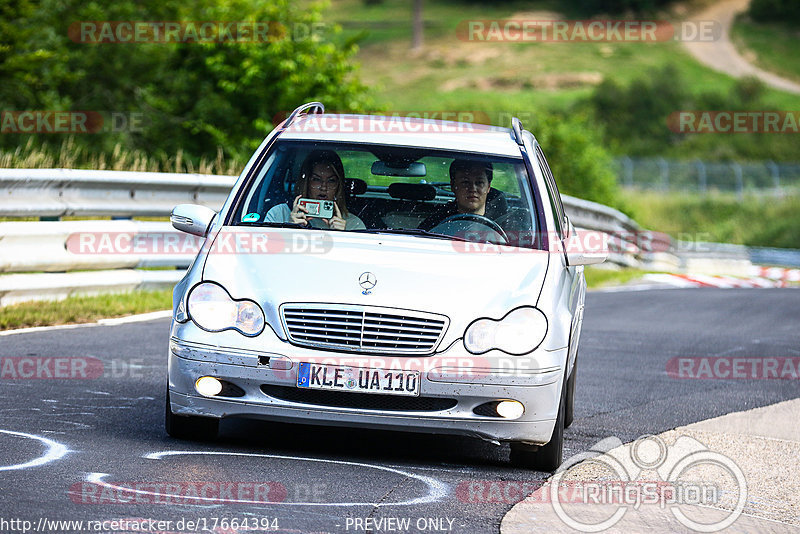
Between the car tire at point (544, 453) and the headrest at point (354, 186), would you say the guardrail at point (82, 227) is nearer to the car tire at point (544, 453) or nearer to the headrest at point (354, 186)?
the headrest at point (354, 186)

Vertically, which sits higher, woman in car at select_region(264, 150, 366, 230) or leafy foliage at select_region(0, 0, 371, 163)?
leafy foliage at select_region(0, 0, 371, 163)

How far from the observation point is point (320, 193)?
7336 millimetres

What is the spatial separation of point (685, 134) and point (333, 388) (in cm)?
8460

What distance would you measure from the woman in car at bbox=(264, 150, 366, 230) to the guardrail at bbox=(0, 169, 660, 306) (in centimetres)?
418

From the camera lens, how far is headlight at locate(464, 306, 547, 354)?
245 inches

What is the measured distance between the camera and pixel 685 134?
290ft

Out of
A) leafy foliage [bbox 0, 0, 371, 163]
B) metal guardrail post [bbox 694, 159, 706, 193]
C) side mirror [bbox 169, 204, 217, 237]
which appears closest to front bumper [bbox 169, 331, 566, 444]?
side mirror [bbox 169, 204, 217, 237]

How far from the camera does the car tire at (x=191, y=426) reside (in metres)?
6.54

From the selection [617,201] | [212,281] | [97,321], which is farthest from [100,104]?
[212,281]

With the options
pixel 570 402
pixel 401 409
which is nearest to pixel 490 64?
pixel 570 402

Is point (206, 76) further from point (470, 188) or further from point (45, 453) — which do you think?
point (45, 453)

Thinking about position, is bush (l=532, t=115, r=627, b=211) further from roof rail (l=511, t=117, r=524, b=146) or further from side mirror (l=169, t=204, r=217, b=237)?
side mirror (l=169, t=204, r=217, b=237)

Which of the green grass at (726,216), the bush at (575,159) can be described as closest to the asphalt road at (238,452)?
the bush at (575,159)

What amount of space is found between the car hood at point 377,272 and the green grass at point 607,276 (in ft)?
43.5
